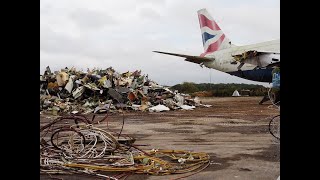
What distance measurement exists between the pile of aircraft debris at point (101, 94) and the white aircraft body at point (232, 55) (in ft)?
15.7

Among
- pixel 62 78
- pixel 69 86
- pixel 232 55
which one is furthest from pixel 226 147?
pixel 232 55

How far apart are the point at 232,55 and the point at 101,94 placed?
9.51 meters

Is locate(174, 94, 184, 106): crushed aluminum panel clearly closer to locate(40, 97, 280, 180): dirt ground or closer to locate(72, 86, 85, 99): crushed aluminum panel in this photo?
locate(72, 86, 85, 99): crushed aluminum panel

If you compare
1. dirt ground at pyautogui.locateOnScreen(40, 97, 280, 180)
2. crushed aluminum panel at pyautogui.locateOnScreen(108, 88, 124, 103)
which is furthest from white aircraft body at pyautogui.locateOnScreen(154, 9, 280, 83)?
dirt ground at pyautogui.locateOnScreen(40, 97, 280, 180)

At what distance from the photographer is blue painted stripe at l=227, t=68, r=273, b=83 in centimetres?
1931

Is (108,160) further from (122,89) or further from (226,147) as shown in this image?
(122,89)

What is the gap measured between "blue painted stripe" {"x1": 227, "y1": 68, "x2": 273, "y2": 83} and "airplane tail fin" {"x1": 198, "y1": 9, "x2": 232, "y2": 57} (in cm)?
268

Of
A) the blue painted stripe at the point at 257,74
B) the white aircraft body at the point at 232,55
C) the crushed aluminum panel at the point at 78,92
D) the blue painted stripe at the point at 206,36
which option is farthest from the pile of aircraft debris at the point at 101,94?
the blue painted stripe at the point at 206,36

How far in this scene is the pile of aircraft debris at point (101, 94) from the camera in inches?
548

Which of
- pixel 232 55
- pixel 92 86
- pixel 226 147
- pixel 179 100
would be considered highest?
pixel 232 55

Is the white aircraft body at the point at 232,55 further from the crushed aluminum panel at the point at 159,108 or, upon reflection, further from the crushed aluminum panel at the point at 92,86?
the crushed aluminum panel at the point at 92,86

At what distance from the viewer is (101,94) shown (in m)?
14.9
